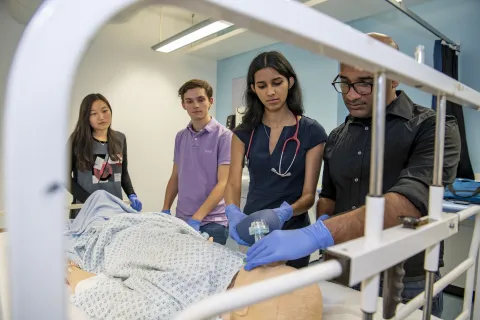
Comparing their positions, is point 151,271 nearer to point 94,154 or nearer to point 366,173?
point 366,173

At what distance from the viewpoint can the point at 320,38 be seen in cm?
38

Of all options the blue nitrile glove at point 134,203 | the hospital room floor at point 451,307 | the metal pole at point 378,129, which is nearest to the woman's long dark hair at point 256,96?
the metal pole at point 378,129

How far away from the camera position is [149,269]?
3.95 ft

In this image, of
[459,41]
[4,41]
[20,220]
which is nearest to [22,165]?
[20,220]

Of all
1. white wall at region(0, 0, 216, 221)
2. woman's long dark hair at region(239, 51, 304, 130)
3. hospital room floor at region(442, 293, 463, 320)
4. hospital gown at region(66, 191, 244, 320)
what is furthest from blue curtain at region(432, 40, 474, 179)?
white wall at region(0, 0, 216, 221)

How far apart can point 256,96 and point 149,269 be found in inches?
34.4

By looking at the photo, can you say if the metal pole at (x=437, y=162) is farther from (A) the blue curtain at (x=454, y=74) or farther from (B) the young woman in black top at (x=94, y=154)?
(A) the blue curtain at (x=454, y=74)

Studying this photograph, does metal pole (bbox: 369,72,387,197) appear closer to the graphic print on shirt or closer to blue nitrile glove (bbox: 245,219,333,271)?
blue nitrile glove (bbox: 245,219,333,271)

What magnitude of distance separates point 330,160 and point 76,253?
1247 millimetres

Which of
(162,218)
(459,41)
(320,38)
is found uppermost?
(459,41)

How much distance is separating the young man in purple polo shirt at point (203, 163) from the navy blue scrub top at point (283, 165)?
1.43 ft

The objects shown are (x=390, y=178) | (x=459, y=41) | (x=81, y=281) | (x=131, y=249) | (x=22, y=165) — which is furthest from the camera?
(x=459, y=41)

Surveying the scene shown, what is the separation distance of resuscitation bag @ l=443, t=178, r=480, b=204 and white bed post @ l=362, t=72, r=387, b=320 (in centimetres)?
192

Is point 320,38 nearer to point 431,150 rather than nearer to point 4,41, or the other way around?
point 431,150
